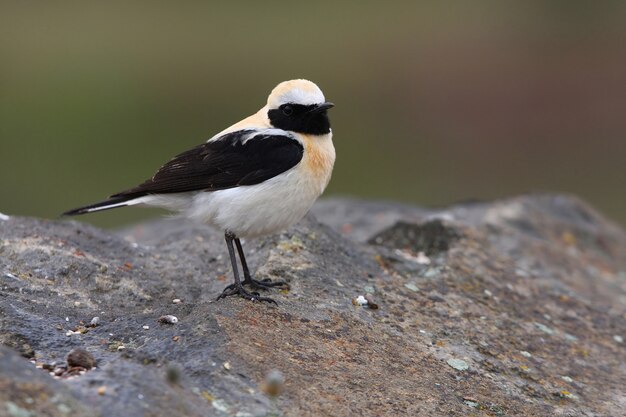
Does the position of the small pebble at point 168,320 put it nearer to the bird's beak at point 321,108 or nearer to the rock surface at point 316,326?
the rock surface at point 316,326

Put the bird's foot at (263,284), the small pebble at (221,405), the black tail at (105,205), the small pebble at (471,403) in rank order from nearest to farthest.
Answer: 1. the small pebble at (221,405)
2. the small pebble at (471,403)
3. the bird's foot at (263,284)
4. the black tail at (105,205)

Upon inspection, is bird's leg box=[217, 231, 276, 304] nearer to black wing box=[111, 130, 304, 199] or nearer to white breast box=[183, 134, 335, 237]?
white breast box=[183, 134, 335, 237]

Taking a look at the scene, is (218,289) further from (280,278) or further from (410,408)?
(410,408)

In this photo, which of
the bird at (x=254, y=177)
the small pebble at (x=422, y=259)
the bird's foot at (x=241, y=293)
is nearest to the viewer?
the bird's foot at (x=241, y=293)

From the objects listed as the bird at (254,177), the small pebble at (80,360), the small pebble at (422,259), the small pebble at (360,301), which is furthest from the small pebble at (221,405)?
the small pebble at (422,259)

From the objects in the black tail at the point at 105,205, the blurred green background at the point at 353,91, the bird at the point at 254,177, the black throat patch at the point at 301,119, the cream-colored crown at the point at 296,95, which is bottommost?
the blurred green background at the point at 353,91

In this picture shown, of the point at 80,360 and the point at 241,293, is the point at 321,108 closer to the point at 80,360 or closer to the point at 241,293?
the point at 241,293

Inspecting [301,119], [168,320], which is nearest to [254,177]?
[301,119]
